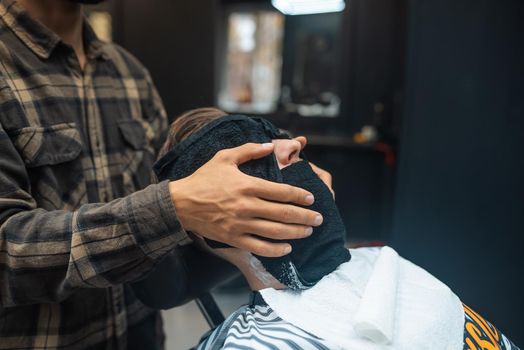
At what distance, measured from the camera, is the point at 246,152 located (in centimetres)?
93

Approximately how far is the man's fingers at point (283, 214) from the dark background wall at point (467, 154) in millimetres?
1506

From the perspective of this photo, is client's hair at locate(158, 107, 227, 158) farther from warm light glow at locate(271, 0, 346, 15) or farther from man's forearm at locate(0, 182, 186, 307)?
warm light glow at locate(271, 0, 346, 15)

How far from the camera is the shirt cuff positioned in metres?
0.90

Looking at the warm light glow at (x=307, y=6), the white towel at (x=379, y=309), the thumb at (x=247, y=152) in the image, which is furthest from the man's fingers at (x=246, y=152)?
the warm light glow at (x=307, y=6)

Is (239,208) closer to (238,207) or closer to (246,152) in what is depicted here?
(238,207)

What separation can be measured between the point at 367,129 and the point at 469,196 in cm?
244

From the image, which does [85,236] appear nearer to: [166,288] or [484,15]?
[166,288]

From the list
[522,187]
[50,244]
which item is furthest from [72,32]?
[522,187]

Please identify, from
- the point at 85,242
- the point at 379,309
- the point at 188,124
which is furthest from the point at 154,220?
the point at 379,309

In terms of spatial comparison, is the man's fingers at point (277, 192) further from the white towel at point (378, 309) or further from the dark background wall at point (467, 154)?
the dark background wall at point (467, 154)

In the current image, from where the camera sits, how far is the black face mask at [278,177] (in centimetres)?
103

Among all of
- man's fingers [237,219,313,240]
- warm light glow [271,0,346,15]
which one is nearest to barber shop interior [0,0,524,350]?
man's fingers [237,219,313,240]

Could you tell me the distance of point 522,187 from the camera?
6.57 ft

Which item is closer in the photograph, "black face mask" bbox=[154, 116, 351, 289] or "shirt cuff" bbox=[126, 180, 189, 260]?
"shirt cuff" bbox=[126, 180, 189, 260]
